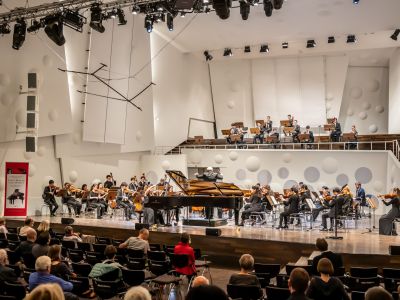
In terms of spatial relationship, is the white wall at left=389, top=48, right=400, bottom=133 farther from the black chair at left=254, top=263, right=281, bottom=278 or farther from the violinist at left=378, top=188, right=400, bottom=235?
the black chair at left=254, top=263, right=281, bottom=278

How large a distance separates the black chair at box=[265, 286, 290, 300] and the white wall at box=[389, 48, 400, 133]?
18.8m

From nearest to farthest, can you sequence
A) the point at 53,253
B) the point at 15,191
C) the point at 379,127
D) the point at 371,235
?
the point at 53,253, the point at 371,235, the point at 15,191, the point at 379,127

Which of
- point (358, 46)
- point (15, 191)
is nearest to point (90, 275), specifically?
point (15, 191)

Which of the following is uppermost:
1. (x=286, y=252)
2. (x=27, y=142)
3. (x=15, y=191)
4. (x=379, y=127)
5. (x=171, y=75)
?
(x=171, y=75)

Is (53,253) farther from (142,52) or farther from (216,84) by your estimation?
(216,84)

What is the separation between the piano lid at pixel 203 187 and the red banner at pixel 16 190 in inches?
210

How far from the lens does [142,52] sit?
21.3 meters

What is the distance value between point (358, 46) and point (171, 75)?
9.64m

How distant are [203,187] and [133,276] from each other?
7.07m

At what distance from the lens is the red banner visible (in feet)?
49.0

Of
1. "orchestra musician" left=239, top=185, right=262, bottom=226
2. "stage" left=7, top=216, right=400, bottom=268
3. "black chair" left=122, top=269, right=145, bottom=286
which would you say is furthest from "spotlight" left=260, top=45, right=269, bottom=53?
"black chair" left=122, top=269, right=145, bottom=286

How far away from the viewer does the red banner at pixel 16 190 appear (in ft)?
49.0

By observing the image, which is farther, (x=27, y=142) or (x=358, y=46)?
(x=358, y=46)

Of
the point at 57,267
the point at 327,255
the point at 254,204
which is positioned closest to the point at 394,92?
the point at 254,204
